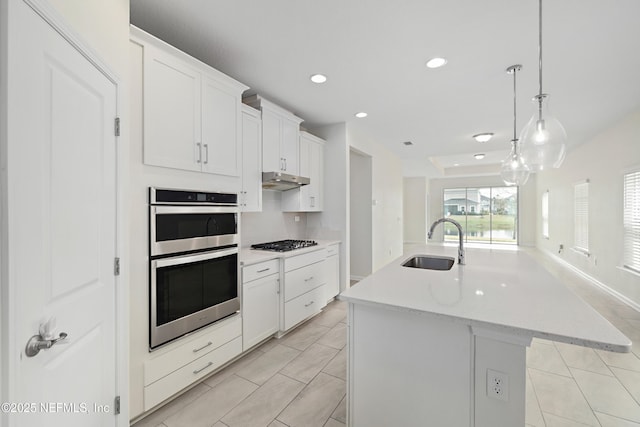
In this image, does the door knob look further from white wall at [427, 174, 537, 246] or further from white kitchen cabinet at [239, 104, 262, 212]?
white wall at [427, 174, 537, 246]

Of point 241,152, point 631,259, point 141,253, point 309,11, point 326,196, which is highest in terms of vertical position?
point 309,11

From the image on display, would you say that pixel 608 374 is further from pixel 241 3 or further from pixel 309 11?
pixel 241 3


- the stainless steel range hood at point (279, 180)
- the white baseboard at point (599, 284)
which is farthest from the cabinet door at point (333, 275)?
the white baseboard at point (599, 284)

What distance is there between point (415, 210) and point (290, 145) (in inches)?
315

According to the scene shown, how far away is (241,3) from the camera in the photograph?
1694 millimetres

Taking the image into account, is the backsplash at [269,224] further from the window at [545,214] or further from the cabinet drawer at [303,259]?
the window at [545,214]

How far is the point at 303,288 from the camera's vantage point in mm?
3086

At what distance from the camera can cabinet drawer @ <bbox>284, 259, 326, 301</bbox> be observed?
9.34ft

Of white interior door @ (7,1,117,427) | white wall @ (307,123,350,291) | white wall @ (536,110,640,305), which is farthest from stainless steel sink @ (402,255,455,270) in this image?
white wall @ (536,110,640,305)

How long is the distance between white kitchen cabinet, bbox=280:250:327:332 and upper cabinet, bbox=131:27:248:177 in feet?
4.05

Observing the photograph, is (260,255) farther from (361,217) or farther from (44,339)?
(361,217)

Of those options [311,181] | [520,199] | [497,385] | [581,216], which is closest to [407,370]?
[497,385]

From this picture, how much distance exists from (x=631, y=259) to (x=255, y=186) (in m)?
5.26

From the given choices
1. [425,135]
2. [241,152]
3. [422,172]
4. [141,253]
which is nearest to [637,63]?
[425,135]
